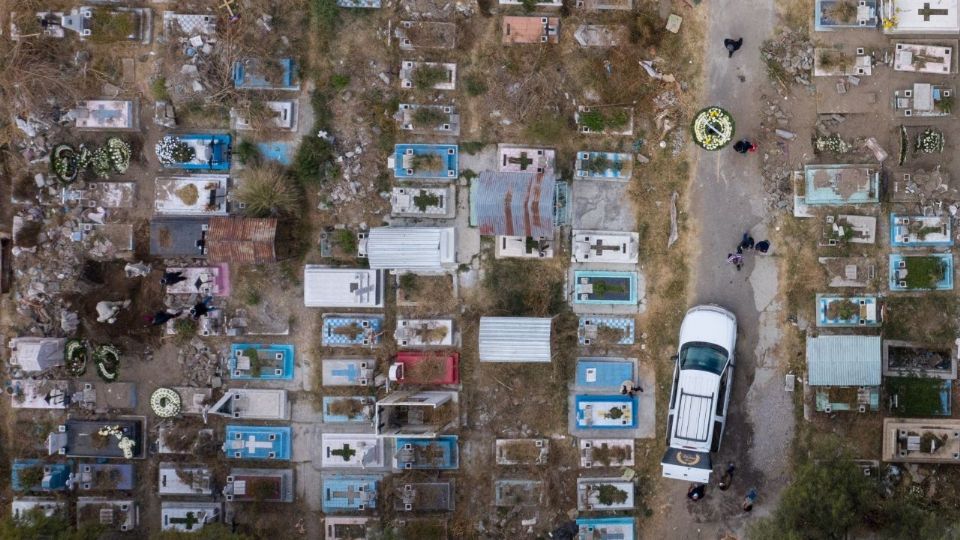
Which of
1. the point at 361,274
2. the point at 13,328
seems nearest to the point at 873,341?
the point at 361,274

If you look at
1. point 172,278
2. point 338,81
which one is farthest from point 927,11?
point 172,278

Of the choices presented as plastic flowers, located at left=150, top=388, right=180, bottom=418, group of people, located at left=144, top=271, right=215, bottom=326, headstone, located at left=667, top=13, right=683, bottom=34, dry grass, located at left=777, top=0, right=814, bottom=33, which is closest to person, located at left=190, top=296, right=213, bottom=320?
group of people, located at left=144, top=271, right=215, bottom=326

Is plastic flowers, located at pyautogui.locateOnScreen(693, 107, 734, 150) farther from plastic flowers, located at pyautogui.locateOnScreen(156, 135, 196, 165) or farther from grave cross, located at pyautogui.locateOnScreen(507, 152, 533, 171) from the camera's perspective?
plastic flowers, located at pyautogui.locateOnScreen(156, 135, 196, 165)

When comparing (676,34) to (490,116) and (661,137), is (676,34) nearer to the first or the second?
(661,137)

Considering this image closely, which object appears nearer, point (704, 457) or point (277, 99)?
point (704, 457)

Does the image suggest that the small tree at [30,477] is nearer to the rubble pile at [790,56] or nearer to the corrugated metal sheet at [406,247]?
the corrugated metal sheet at [406,247]

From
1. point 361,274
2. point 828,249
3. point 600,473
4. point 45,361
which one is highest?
point 828,249

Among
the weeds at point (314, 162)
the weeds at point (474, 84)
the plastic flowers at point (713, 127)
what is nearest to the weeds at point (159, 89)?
the weeds at point (314, 162)

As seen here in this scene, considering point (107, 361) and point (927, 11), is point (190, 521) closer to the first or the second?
point (107, 361)
